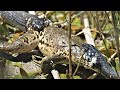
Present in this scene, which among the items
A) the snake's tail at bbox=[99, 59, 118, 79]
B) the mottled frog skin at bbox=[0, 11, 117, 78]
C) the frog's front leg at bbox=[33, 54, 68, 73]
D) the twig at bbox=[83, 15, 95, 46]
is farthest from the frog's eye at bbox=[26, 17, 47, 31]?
the snake's tail at bbox=[99, 59, 118, 79]

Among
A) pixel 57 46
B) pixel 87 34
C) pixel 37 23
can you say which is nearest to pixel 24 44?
pixel 57 46

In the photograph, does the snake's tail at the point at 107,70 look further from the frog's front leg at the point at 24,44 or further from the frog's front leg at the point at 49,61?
the frog's front leg at the point at 24,44

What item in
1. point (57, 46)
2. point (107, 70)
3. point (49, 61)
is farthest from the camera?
point (57, 46)

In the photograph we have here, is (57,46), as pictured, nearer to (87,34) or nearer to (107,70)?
(87,34)

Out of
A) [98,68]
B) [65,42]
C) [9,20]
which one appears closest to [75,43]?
[65,42]

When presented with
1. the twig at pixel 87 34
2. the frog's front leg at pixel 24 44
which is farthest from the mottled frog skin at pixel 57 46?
the twig at pixel 87 34

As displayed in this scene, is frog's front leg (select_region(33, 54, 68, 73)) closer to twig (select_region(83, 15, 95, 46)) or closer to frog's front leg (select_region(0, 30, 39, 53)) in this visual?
frog's front leg (select_region(0, 30, 39, 53))

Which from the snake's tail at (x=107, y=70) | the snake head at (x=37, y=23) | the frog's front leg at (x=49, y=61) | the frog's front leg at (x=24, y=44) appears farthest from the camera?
the snake head at (x=37, y=23)

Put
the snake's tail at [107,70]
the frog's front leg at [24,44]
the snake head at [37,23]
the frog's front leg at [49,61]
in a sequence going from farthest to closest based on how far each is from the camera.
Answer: the snake head at [37,23]
the frog's front leg at [24,44]
the frog's front leg at [49,61]
the snake's tail at [107,70]
